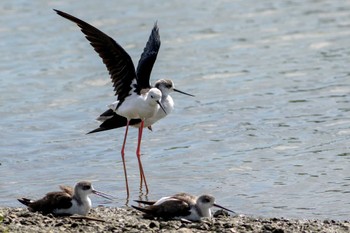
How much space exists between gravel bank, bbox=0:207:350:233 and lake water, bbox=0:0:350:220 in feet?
2.91

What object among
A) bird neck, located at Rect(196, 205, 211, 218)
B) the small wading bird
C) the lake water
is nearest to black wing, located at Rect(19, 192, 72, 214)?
bird neck, located at Rect(196, 205, 211, 218)

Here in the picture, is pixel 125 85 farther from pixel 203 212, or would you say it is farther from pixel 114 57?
pixel 203 212

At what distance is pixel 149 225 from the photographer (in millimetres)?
8477

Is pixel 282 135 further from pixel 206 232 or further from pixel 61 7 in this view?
pixel 61 7

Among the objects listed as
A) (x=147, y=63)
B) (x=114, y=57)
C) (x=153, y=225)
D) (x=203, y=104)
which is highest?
(x=114, y=57)

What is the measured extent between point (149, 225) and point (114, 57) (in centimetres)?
299

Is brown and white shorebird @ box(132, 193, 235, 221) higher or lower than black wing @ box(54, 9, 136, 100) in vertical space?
lower

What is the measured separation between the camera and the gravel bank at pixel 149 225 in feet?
27.4

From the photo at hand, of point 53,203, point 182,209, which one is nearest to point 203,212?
point 182,209

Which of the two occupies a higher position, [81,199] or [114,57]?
[114,57]

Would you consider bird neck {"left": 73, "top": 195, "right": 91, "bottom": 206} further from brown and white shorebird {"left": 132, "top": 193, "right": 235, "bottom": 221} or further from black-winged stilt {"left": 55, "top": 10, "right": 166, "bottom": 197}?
black-winged stilt {"left": 55, "top": 10, "right": 166, "bottom": 197}

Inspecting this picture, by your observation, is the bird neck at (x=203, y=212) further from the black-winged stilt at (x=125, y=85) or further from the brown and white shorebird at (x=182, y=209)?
the black-winged stilt at (x=125, y=85)

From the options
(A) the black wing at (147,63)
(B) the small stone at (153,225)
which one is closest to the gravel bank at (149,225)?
(B) the small stone at (153,225)

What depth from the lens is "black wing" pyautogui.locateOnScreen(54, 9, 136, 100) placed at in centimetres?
1079
